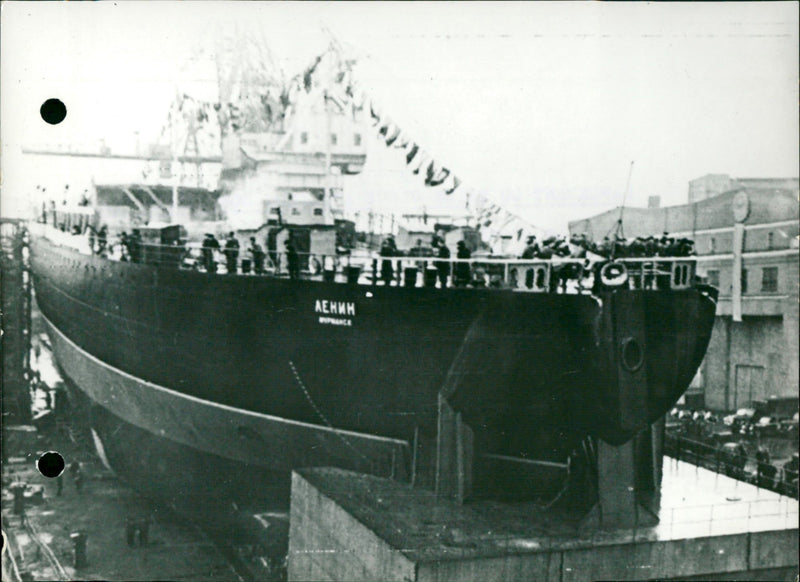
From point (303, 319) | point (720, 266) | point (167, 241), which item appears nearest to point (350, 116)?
point (303, 319)

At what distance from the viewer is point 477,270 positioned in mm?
5859

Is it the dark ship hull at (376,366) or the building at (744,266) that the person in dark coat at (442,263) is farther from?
the building at (744,266)

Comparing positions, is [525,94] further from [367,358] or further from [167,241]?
[167,241]

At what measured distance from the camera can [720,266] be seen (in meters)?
5.79

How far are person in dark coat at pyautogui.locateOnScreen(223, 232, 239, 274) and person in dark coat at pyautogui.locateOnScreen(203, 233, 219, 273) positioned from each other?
9 centimetres

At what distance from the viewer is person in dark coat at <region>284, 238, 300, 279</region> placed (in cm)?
607

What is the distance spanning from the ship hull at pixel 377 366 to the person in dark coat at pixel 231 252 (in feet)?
0.32

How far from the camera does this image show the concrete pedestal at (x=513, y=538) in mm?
4898

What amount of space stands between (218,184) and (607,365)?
3314 millimetres

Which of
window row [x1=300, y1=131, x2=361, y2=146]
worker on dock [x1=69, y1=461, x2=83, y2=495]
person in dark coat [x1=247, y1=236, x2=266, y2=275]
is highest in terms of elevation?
window row [x1=300, y1=131, x2=361, y2=146]

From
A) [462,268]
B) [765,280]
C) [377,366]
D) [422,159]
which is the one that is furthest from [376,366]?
[765,280]

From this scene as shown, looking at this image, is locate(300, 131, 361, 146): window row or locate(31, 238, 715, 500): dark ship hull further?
locate(300, 131, 361, 146): window row

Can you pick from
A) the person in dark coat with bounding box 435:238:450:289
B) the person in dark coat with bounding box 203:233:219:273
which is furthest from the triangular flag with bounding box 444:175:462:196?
the person in dark coat with bounding box 203:233:219:273

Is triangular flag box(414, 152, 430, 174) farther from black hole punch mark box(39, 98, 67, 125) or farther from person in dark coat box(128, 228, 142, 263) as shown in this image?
person in dark coat box(128, 228, 142, 263)
